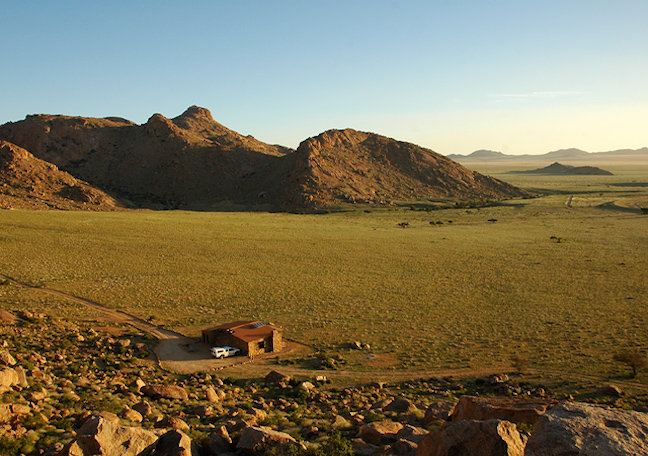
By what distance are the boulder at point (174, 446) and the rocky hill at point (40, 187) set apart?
64612mm

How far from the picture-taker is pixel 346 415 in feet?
41.4

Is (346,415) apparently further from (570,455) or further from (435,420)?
(570,455)

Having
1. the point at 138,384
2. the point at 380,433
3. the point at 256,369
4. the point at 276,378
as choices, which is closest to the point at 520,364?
the point at 276,378

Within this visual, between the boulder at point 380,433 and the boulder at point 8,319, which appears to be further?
the boulder at point 8,319

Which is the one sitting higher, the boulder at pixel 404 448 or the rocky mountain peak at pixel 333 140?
the rocky mountain peak at pixel 333 140

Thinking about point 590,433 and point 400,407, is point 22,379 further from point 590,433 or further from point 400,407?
point 590,433

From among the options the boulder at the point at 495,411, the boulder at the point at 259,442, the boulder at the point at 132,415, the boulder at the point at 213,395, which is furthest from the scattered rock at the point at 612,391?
the boulder at the point at 132,415

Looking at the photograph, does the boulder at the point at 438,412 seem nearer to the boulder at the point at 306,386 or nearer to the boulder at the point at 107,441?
the boulder at the point at 306,386

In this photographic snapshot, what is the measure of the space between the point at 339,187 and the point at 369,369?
69673 millimetres

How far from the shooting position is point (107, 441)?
844 cm

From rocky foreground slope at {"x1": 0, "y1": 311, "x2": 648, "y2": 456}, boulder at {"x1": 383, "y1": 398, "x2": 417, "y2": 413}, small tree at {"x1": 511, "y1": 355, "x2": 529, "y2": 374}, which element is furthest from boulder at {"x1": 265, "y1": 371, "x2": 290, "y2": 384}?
small tree at {"x1": 511, "y1": 355, "x2": 529, "y2": 374}

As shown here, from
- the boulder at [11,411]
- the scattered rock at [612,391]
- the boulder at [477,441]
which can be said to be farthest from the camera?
the scattered rock at [612,391]

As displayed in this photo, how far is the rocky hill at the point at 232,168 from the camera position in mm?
86000

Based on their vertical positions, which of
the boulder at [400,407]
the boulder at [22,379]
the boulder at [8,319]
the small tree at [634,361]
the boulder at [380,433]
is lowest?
the small tree at [634,361]
